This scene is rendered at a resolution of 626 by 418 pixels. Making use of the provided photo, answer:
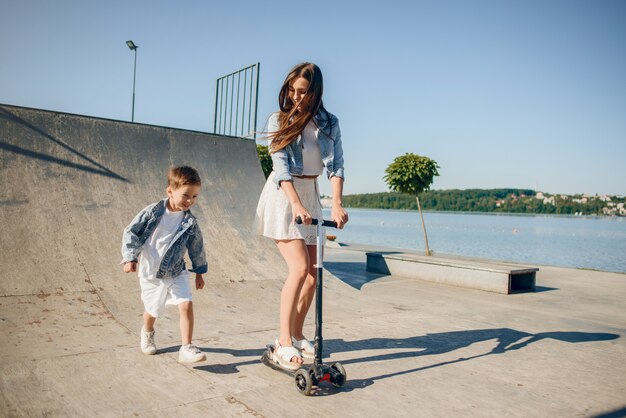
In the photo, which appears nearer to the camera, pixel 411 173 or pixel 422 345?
pixel 422 345

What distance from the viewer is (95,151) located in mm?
6117

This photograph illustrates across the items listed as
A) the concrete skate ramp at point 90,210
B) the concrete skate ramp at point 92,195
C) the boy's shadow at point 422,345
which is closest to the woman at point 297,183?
the boy's shadow at point 422,345

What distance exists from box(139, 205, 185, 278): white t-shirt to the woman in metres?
0.60

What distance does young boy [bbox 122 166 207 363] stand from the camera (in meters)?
3.16

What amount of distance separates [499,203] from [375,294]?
438ft

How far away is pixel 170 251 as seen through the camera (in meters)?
3.22

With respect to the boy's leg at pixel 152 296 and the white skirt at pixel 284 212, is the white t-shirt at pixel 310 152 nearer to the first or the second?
the white skirt at pixel 284 212

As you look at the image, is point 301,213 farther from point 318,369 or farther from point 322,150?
point 318,369

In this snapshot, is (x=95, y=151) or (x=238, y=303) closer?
(x=238, y=303)

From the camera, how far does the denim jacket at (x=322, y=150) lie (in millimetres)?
3144

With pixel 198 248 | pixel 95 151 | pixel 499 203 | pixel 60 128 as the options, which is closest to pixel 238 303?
pixel 198 248

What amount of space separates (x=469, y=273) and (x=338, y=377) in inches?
213

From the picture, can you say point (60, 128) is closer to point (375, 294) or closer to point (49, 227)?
point (49, 227)

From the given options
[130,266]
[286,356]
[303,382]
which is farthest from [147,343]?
[303,382]
